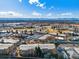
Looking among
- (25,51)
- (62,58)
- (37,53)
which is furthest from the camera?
(25,51)

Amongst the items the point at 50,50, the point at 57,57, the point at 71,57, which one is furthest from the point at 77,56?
the point at 50,50

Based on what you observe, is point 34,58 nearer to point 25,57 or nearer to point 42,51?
point 25,57

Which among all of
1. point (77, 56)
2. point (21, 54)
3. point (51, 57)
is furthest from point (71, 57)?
point (21, 54)

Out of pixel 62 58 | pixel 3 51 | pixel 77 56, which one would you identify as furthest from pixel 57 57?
pixel 3 51

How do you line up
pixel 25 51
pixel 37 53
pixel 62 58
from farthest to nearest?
pixel 25 51
pixel 37 53
pixel 62 58

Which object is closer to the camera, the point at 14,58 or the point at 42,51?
the point at 14,58

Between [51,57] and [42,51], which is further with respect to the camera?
[42,51]

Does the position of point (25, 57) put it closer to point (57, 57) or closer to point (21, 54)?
point (21, 54)

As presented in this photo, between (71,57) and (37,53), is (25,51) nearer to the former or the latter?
(37,53)
